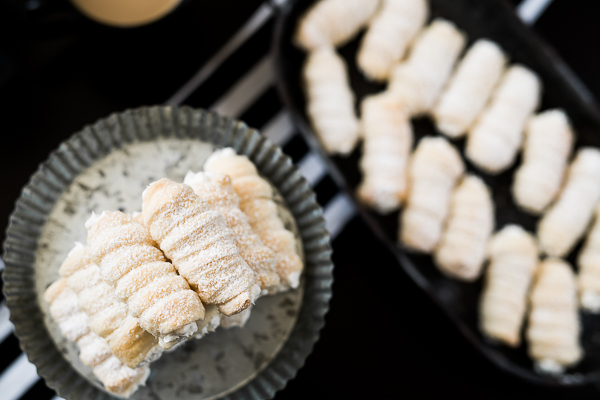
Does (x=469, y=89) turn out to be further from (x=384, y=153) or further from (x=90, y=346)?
(x=90, y=346)

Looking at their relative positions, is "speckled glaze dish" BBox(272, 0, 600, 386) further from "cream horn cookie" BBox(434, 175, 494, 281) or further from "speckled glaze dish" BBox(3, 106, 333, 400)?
"speckled glaze dish" BBox(3, 106, 333, 400)

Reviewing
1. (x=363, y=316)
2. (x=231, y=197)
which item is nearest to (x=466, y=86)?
(x=363, y=316)

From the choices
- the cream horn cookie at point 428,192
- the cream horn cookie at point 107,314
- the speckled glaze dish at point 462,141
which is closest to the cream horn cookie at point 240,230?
the cream horn cookie at point 107,314

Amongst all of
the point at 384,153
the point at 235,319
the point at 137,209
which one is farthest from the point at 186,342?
the point at 384,153

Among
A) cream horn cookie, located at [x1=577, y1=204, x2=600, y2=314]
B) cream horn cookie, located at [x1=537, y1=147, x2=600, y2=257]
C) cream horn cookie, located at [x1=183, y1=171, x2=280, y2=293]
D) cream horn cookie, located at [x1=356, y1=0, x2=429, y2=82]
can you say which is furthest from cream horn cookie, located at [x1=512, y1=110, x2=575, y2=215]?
cream horn cookie, located at [x1=183, y1=171, x2=280, y2=293]

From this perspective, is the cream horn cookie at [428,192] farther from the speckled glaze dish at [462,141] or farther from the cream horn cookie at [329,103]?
the cream horn cookie at [329,103]

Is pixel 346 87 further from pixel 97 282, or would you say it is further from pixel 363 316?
pixel 97 282

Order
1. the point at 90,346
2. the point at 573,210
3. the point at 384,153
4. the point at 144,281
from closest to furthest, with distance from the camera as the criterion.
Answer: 1. the point at 144,281
2. the point at 90,346
3. the point at 384,153
4. the point at 573,210
